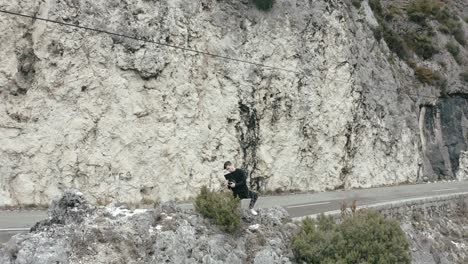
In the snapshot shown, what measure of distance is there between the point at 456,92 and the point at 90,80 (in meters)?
31.0

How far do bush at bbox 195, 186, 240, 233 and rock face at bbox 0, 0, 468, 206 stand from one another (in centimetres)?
727

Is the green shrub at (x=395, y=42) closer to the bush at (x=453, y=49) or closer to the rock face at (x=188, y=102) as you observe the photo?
the rock face at (x=188, y=102)

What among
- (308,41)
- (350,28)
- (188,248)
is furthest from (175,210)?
(350,28)

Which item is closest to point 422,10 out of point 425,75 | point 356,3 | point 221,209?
point 425,75

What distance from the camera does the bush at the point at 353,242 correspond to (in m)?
11.7

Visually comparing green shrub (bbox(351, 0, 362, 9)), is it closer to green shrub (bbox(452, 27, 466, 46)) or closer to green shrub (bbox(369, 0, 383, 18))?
green shrub (bbox(369, 0, 383, 18))

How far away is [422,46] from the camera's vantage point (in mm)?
40344

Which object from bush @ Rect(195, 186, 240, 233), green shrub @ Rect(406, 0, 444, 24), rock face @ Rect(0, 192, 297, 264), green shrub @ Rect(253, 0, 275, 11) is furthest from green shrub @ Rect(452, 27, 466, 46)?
bush @ Rect(195, 186, 240, 233)

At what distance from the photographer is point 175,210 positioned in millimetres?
11430

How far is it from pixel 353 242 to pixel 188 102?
1137 centimetres

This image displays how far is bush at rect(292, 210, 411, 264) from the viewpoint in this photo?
11.7 meters

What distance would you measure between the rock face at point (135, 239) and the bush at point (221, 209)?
0.62 feet

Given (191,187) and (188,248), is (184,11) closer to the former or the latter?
(191,187)

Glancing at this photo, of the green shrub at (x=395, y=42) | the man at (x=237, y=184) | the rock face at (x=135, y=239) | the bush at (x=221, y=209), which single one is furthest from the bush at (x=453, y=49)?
the bush at (x=221, y=209)
